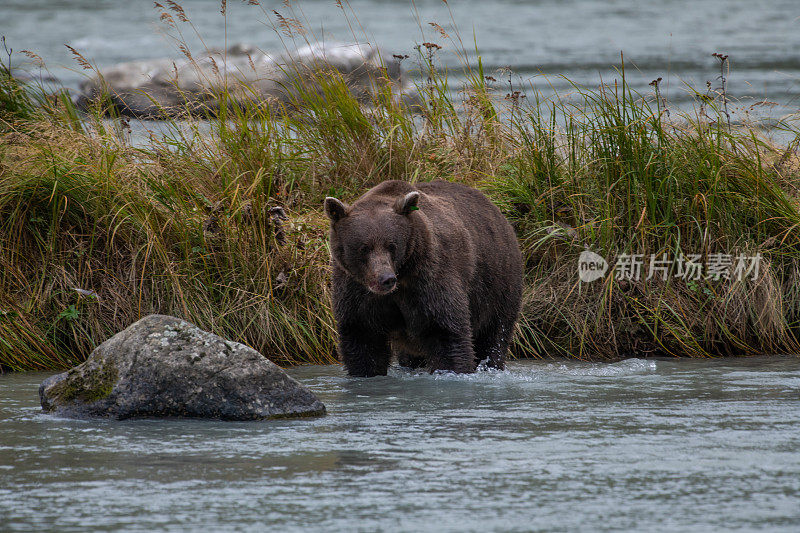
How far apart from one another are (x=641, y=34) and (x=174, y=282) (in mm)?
24038

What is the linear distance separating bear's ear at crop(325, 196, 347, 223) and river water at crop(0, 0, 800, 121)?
10.1 m

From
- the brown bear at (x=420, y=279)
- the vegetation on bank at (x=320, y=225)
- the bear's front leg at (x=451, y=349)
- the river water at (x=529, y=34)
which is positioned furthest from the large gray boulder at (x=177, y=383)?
the river water at (x=529, y=34)

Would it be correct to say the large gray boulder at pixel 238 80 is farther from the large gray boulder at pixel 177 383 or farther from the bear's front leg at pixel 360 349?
the large gray boulder at pixel 177 383

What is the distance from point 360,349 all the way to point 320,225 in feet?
5.28

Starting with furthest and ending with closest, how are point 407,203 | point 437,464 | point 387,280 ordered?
point 407,203, point 387,280, point 437,464

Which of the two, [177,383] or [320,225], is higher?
[320,225]

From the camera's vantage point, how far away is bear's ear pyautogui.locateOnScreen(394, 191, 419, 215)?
6.03m

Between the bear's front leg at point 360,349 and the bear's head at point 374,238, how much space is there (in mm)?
481

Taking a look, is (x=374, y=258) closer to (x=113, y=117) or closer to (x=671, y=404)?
(x=671, y=404)

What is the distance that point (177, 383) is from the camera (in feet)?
17.2

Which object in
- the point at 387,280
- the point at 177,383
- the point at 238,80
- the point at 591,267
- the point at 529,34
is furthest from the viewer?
the point at 529,34

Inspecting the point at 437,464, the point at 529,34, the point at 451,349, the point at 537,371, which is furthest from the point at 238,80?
the point at 529,34

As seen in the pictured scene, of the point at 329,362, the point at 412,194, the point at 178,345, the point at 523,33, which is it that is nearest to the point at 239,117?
the point at 329,362

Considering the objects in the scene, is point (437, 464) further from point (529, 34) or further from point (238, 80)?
point (529, 34)
